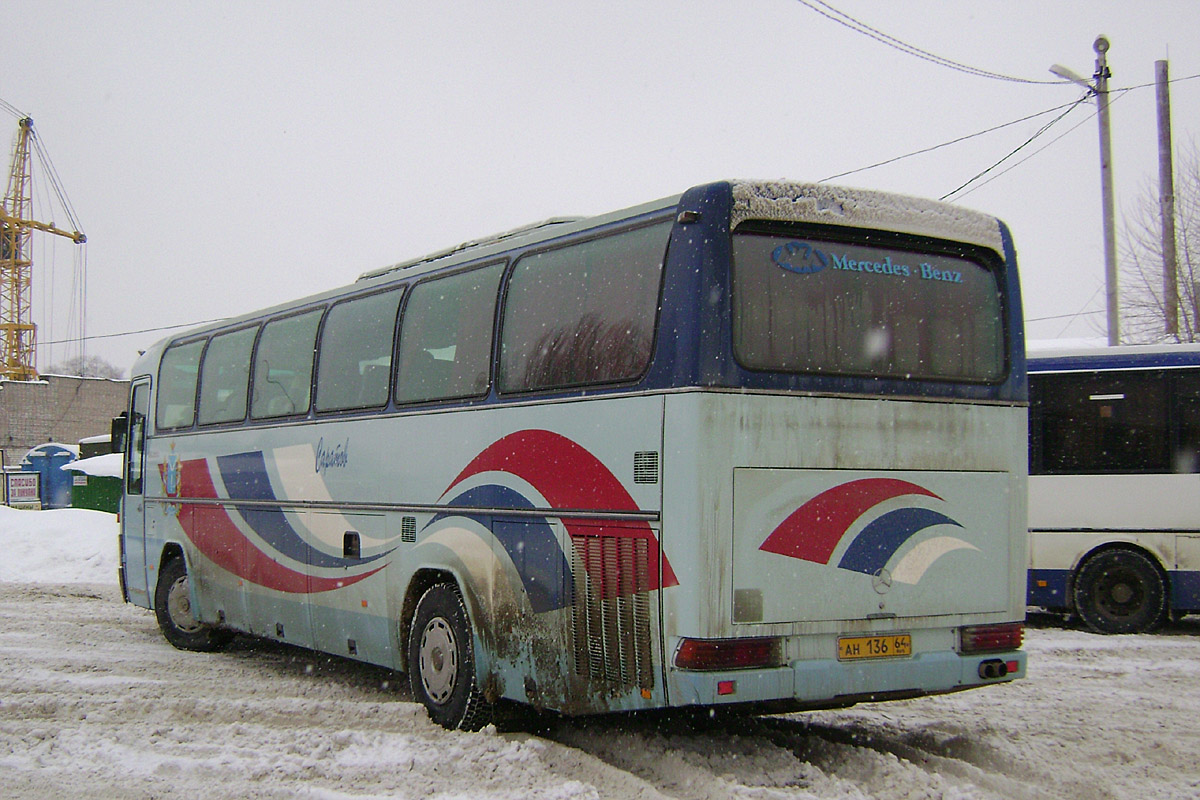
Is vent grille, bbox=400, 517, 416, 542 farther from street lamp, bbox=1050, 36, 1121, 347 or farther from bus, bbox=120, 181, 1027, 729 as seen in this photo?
street lamp, bbox=1050, 36, 1121, 347

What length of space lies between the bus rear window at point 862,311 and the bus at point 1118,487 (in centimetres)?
654

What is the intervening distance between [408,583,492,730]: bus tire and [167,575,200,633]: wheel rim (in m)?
4.55

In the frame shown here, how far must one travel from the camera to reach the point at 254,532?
35.9 ft

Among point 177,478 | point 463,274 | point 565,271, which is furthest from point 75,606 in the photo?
point 565,271

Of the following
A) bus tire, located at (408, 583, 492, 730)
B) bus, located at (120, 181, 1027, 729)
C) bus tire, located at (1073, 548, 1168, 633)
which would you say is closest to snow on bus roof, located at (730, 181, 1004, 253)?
bus, located at (120, 181, 1027, 729)

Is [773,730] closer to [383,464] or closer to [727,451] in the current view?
[727,451]

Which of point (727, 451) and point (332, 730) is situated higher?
point (727, 451)

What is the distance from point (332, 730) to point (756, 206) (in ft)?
14.3

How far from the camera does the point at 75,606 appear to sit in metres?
15.6

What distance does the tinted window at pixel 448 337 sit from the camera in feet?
26.5

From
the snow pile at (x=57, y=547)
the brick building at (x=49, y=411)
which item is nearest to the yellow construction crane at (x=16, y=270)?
the brick building at (x=49, y=411)

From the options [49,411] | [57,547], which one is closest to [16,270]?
[49,411]

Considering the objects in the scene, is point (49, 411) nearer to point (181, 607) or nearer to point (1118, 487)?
point (181, 607)

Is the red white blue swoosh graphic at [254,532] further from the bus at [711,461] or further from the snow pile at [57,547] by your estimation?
the snow pile at [57,547]
